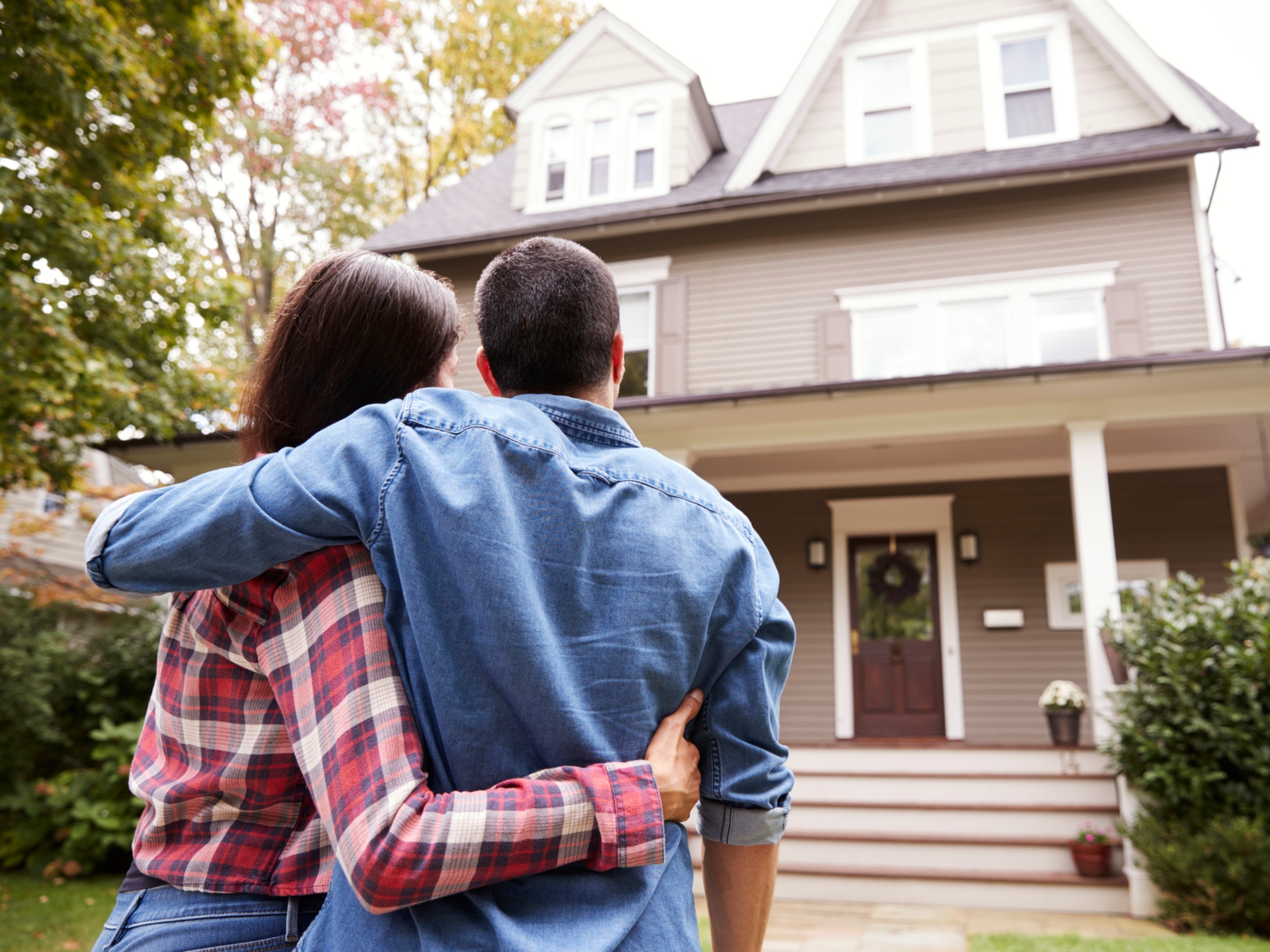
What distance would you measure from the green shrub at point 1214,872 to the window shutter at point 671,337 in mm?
5928

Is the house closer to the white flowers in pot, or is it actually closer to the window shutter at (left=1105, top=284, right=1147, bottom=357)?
the window shutter at (left=1105, top=284, right=1147, bottom=357)

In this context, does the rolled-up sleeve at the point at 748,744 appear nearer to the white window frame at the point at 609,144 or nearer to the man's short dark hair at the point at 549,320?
the man's short dark hair at the point at 549,320

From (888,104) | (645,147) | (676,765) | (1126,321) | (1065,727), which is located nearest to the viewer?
(676,765)

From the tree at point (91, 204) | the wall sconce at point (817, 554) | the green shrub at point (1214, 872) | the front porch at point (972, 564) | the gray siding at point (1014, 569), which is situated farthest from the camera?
the wall sconce at point (817, 554)

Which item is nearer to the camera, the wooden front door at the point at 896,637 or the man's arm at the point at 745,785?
the man's arm at the point at 745,785

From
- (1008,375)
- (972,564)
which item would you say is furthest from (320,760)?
(972,564)

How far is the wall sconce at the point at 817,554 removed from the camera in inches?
376

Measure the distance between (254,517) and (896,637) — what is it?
9.21 metres

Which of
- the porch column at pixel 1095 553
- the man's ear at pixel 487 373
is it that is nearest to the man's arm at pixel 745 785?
the man's ear at pixel 487 373

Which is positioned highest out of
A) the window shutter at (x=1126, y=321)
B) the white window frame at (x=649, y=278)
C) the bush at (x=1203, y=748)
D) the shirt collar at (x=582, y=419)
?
the white window frame at (x=649, y=278)

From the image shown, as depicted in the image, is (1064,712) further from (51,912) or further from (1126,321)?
(51,912)

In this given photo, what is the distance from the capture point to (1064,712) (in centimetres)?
723

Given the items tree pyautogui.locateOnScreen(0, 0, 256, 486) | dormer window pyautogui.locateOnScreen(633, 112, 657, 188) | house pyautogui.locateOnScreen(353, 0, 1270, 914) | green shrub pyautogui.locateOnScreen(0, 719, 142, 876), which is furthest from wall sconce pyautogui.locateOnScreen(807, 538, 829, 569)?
green shrub pyautogui.locateOnScreen(0, 719, 142, 876)

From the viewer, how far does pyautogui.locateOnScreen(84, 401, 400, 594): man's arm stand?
899 millimetres
